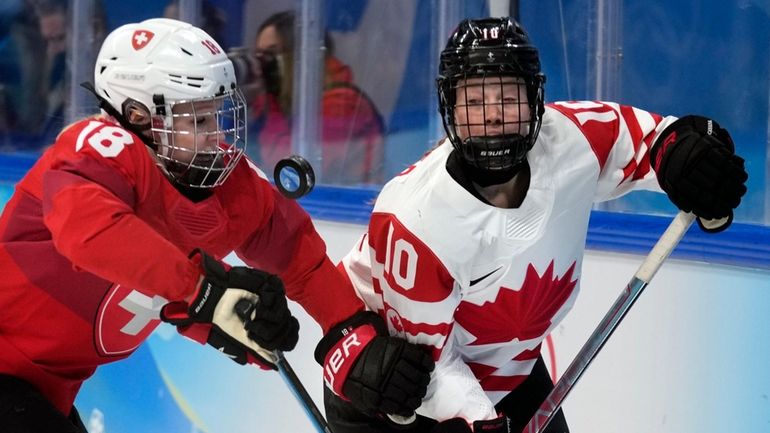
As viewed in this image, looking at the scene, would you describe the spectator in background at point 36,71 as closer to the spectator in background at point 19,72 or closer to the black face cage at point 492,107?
the spectator in background at point 19,72

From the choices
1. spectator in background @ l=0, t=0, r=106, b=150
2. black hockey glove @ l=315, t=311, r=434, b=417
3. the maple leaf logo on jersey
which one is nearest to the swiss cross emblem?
black hockey glove @ l=315, t=311, r=434, b=417

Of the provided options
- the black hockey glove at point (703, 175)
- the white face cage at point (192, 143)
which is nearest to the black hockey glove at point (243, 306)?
the white face cage at point (192, 143)

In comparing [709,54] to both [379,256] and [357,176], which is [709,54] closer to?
[357,176]

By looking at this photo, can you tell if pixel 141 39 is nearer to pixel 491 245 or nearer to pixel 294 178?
pixel 294 178

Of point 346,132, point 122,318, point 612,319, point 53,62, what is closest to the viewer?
point 612,319

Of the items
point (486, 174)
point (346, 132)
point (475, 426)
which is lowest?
point (475, 426)

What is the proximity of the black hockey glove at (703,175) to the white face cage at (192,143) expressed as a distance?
0.83 metres

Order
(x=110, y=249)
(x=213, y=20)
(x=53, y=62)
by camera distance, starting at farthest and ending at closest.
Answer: (x=53, y=62)
(x=213, y=20)
(x=110, y=249)

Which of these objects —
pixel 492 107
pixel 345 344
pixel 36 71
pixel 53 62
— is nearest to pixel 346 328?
pixel 345 344

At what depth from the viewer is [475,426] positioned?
2.34m

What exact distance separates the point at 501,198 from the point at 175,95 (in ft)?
2.18

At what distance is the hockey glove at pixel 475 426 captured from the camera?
233 centimetres

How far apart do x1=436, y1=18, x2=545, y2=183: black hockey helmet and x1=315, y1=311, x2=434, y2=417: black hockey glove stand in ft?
1.25

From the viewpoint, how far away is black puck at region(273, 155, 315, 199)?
2.54 metres
